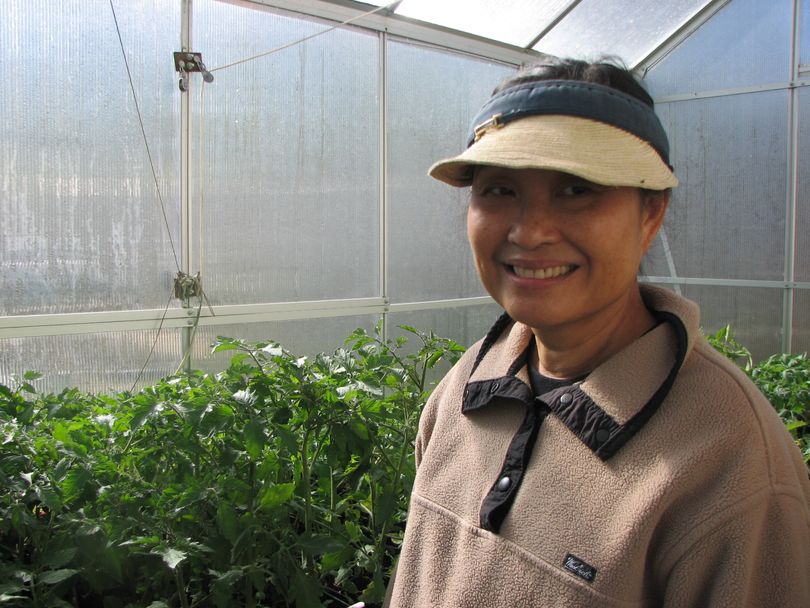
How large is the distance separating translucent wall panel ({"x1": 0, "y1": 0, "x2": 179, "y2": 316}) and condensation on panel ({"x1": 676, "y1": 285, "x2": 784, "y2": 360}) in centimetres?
430

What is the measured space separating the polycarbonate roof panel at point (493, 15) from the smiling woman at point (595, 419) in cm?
411

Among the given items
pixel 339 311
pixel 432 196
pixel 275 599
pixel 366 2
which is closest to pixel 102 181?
Result: pixel 339 311

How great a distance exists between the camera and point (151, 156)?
383 cm

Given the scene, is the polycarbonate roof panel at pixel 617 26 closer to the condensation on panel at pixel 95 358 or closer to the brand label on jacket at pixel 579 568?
the condensation on panel at pixel 95 358

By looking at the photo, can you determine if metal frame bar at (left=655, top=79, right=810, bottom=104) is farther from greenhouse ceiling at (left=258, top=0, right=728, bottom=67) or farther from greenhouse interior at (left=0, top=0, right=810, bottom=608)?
greenhouse ceiling at (left=258, top=0, right=728, bottom=67)

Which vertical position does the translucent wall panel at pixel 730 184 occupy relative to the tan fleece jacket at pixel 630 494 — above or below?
above

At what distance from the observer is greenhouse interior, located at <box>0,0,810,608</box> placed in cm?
353

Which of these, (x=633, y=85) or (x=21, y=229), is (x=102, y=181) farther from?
(x=633, y=85)

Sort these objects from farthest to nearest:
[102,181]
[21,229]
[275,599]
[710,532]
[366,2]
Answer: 1. [366,2]
2. [102,181]
3. [21,229]
4. [275,599]
5. [710,532]

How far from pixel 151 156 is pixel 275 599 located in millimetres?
2797

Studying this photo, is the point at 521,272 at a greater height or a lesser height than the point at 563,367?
greater

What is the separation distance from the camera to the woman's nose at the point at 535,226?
886mm

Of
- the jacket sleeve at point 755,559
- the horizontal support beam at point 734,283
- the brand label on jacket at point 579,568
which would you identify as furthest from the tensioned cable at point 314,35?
the jacket sleeve at point 755,559

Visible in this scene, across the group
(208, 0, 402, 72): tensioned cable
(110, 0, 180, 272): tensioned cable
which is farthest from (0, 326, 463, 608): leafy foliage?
(208, 0, 402, 72): tensioned cable
